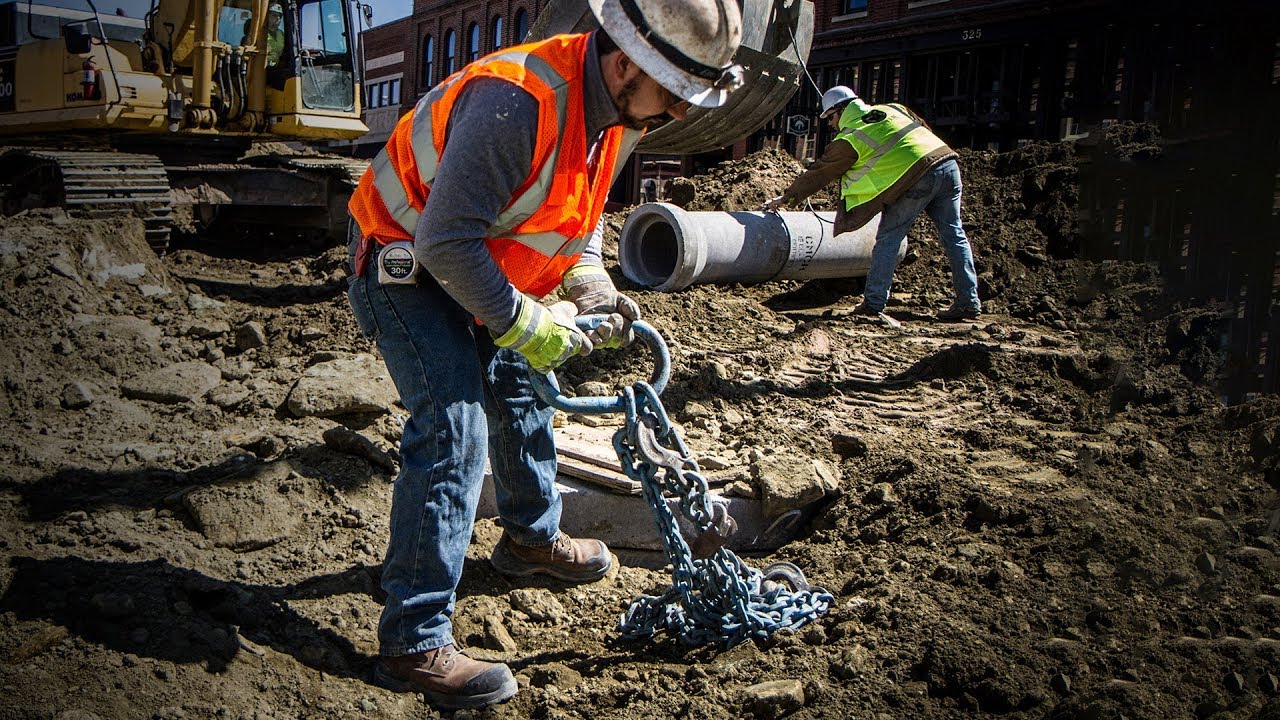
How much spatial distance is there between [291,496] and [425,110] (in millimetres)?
1856

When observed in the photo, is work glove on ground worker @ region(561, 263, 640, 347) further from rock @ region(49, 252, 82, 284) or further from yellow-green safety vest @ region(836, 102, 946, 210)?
yellow-green safety vest @ region(836, 102, 946, 210)

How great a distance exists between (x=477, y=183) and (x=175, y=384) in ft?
12.7

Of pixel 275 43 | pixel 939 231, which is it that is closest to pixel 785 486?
pixel 939 231

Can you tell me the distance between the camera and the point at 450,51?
115 feet

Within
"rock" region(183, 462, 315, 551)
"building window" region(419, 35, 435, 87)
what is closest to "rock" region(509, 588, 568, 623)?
"rock" region(183, 462, 315, 551)

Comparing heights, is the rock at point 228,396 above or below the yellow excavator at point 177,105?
below

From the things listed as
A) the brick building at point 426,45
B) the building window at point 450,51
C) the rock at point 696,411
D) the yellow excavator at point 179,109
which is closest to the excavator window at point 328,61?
the yellow excavator at point 179,109

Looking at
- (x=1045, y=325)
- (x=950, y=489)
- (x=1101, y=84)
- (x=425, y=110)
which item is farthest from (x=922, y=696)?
(x=1101, y=84)

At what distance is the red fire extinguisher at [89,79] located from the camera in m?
9.44

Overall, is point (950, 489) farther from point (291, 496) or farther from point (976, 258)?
point (976, 258)

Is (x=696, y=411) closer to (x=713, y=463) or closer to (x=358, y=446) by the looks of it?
(x=713, y=463)

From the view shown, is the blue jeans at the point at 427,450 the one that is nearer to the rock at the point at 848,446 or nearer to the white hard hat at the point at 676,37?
the white hard hat at the point at 676,37

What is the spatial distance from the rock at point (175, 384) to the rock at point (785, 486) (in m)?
3.22

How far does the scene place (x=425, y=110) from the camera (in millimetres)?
2559
